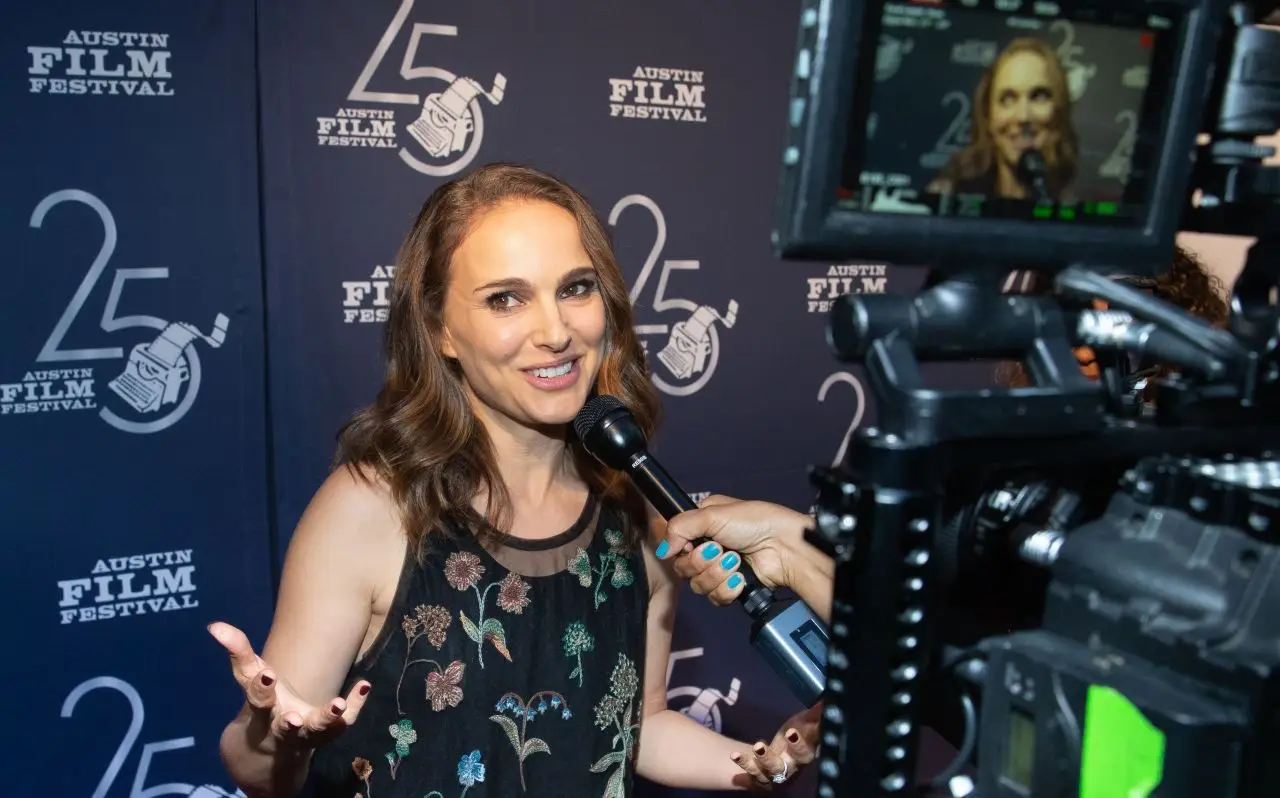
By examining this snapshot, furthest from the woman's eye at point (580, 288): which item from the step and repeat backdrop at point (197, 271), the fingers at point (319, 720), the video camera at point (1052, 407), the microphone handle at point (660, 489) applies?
the step and repeat backdrop at point (197, 271)

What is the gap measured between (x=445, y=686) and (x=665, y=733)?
0.39 m

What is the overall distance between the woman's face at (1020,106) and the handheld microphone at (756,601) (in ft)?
1.50

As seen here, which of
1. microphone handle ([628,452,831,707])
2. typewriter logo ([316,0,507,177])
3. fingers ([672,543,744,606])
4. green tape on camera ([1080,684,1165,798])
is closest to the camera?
green tape on camera ([1080,684,1165,798])

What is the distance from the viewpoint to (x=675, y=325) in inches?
108

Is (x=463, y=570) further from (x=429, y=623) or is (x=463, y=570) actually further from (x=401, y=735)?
(x=401, y=735)

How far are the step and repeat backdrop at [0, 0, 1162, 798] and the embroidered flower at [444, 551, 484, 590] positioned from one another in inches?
36.5

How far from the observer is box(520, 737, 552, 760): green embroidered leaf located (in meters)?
1.50

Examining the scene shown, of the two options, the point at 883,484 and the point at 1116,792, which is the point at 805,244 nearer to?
the point at 883,484

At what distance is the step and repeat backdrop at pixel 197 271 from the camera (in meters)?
2.11

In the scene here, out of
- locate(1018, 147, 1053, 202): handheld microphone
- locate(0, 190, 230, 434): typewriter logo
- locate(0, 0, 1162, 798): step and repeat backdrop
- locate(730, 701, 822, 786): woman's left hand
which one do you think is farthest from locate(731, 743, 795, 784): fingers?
locate(0, 190, 230, 434): typewriter logo

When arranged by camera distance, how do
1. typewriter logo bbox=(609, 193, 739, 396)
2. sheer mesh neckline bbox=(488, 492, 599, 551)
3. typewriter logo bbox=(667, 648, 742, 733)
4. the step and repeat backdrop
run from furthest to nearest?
1. typewriter logo bbox=(667, 648, 742, 733)
2. typewriter logo bbox=(609, 193, 739, 396)
3. the step and repeat backdrop
4. sheer mesh neckline bbox=(488, 492, 599, 551)

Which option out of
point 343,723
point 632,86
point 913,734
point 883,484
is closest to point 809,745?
point 343,723

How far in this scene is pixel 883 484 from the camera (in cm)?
66

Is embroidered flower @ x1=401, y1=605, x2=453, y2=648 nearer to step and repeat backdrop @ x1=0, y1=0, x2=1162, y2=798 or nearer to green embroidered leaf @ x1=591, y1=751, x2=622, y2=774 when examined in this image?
green embroidered leaf @ x1=591, y1=751, x2=622, y2=774
